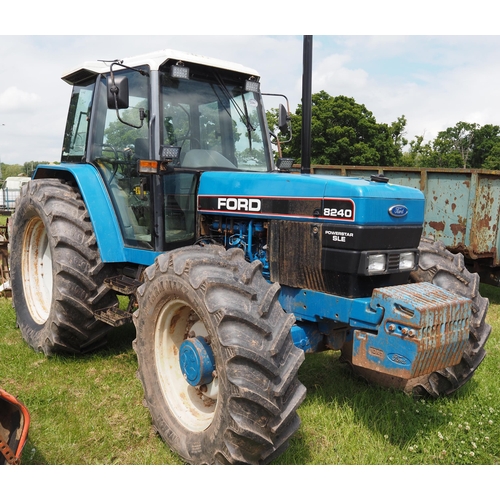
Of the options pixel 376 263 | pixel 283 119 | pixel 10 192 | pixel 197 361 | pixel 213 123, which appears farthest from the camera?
pixel 10 192

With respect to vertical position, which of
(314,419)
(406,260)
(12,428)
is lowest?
(314,419)

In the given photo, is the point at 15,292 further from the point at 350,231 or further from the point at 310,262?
the point at 350,231

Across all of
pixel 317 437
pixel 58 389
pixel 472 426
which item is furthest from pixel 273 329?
pixel 58 389

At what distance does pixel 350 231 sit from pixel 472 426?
5.48 ft

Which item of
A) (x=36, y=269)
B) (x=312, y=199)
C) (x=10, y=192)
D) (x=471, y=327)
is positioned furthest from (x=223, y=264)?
(x=10, y=192)

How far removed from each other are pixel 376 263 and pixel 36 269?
12.5 feet

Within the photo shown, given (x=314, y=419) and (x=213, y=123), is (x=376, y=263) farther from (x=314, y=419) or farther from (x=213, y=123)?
(x=213, y=123)

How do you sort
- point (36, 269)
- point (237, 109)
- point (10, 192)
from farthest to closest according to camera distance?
1. point (10, 192)
2. point (36, 269)
3. point (237, 109)

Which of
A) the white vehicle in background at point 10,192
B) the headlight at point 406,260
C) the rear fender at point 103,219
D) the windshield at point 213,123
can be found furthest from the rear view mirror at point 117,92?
the white vehicle in background at point 10,192

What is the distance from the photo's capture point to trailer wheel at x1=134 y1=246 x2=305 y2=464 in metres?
2.76

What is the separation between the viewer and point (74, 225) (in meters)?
4.61

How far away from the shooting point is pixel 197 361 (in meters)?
3.14

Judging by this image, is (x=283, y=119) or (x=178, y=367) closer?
(x=178, y=367)

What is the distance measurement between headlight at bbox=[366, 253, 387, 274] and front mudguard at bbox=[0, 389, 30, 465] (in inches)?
84.8
